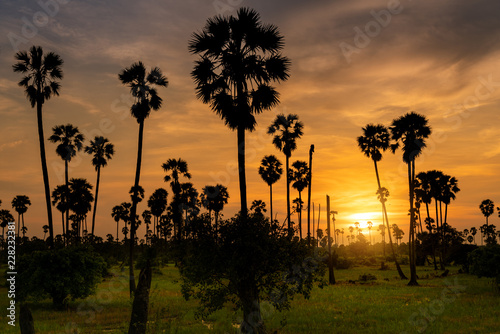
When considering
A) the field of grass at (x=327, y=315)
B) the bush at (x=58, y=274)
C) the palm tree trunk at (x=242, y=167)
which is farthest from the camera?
the bush at (x=58, y=274)

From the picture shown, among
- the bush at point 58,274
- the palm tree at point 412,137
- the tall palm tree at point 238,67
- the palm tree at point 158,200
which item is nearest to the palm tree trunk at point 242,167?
the tall palm tree at point 238,67

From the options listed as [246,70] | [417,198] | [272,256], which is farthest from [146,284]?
[417,198]

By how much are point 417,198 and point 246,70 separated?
73.2m

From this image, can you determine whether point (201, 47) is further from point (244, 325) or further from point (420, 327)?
point (420, 327)

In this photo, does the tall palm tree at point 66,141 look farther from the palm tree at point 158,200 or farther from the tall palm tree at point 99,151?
the palm tree at point 158,200

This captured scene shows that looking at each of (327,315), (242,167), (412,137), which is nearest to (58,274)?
(242,167)

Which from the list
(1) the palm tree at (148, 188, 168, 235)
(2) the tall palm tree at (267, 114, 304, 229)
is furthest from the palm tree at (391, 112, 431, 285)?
(1) the palm tree at (148, 188, 168, 235)

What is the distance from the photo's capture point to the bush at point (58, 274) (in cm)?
Answer: 2955

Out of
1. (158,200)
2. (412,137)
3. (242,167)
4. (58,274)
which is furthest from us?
(158,200)

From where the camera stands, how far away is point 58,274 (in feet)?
98.1

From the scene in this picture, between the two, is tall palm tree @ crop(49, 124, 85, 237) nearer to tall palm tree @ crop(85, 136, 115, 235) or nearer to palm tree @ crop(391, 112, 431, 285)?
tall palm tree @ crop(85, 136, 115, 235)

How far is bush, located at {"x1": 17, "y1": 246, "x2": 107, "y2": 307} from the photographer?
29547 millimetres

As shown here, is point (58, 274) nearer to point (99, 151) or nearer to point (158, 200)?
point (99, 151)

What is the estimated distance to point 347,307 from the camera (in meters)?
29.5
